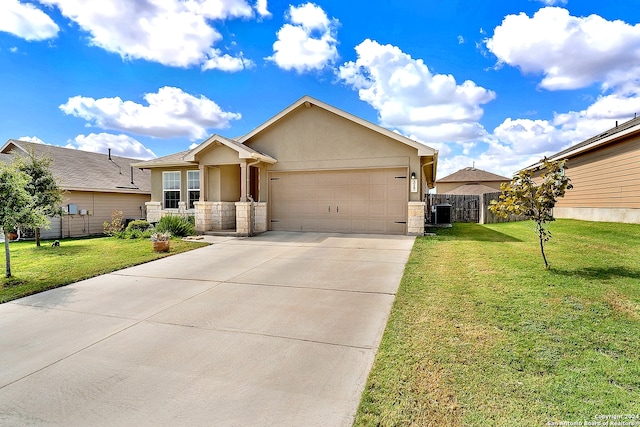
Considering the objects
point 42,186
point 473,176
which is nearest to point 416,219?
point 42,186

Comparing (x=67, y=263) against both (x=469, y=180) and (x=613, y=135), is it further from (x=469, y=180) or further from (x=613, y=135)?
(x=469, y=180)

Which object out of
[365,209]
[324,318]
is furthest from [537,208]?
[365,209]

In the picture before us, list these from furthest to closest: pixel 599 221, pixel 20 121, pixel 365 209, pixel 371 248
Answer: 1. pixel 20 121
2. pixel 599 221
3. pixel 365 209
4. pixel 371 248

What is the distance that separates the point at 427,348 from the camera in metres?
3.23

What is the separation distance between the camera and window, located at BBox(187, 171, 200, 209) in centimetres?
1444

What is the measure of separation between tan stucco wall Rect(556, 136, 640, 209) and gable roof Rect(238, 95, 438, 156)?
24.0 feet

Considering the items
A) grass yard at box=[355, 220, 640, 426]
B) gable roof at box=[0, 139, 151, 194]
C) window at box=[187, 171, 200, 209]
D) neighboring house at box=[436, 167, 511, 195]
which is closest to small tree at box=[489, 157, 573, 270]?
grass yard at box=[355, 220, 640, 426]

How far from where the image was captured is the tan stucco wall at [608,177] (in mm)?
11062

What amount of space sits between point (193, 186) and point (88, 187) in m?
7.23

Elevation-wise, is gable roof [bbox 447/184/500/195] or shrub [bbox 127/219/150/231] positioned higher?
gable roof [bbox 447/184/500/195]

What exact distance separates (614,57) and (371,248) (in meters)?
12.1

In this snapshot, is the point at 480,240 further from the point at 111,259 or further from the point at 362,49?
the point at 111,259

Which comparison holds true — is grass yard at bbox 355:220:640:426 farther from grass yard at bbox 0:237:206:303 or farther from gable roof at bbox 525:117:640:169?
grass yard at bbox 0:237:206:303

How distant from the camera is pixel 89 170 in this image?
18.7 metres
